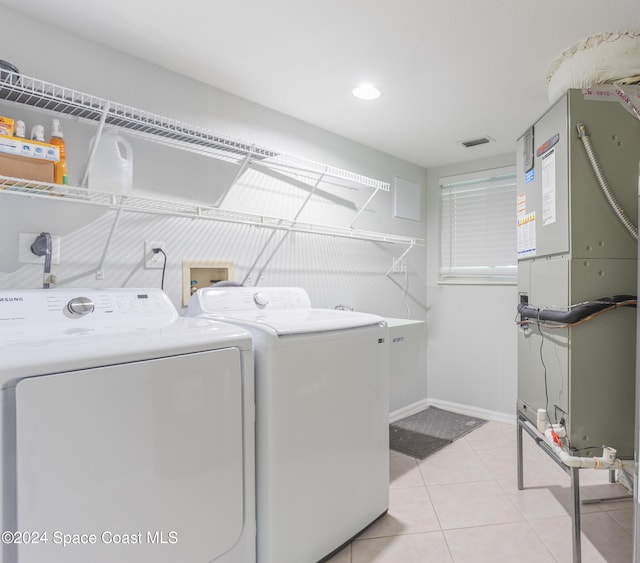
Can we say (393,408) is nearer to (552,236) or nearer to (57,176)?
(552,236)

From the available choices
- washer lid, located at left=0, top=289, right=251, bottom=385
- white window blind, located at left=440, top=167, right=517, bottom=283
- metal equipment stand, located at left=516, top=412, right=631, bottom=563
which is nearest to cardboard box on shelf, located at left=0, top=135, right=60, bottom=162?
washer lid, located at left=0, top=289, right=251, bottom=385

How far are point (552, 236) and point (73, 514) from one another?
1937 mm

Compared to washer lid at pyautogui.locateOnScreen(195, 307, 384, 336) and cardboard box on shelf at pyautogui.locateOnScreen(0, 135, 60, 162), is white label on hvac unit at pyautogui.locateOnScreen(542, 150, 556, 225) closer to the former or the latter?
washer lid at pyautogui.locateOnScreen(195, 307, 384, 336)

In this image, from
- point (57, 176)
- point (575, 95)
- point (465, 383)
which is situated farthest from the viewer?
point (465, 383)

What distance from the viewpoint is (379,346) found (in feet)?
6.14

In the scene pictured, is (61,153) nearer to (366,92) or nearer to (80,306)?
(80,306)

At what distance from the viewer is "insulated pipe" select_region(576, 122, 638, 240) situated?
1574mm

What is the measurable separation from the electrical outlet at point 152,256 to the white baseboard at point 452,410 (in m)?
2.28

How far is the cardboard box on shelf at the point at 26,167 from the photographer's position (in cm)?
133

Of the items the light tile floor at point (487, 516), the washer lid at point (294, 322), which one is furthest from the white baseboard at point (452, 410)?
the washer lid at point (294, 322)

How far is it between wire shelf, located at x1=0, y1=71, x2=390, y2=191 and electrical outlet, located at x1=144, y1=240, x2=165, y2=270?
48cm

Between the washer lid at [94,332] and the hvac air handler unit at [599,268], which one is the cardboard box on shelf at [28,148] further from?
the hvac air handler unit at [599,268]

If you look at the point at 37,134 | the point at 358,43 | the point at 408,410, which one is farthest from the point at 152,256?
the point at 408,410

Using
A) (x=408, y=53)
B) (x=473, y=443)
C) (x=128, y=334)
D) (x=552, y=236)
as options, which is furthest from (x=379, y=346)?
(x=473, y=443)
